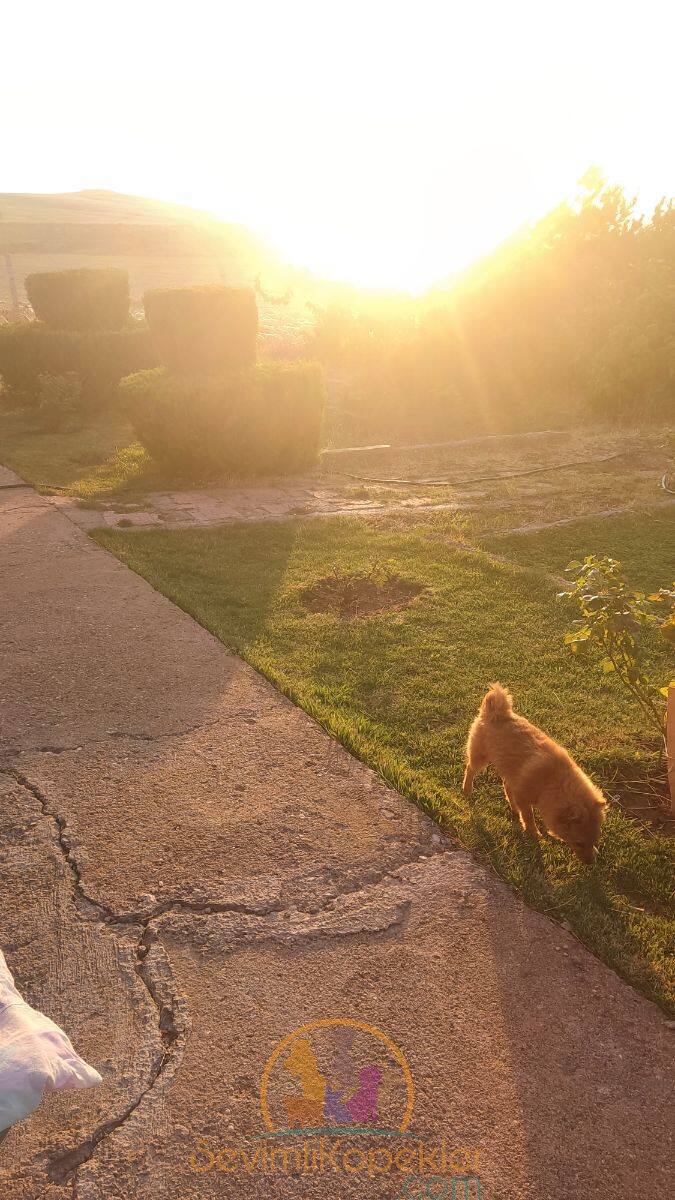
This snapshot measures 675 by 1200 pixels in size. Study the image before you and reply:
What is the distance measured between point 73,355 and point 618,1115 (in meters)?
Answer: 16.9

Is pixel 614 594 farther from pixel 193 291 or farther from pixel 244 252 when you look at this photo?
pixel 244 252

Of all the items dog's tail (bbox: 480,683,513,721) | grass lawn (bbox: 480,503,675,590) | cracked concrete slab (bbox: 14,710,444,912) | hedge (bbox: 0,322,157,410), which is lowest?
cracked concrete slab (bbox: 14,710,444,912)

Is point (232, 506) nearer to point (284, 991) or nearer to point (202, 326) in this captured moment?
point (202, 326)

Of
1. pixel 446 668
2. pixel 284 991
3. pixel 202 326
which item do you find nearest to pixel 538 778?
pixel 284 991

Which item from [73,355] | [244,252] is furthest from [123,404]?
[244,252]

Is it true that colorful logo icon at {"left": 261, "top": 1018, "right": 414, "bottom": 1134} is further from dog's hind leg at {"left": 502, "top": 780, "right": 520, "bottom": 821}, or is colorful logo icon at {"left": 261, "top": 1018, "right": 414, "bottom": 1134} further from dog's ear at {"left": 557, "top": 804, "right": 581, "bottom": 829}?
dog's hind leg at {"left": 502, "top": 780, "right": 520, "bottom": 821}

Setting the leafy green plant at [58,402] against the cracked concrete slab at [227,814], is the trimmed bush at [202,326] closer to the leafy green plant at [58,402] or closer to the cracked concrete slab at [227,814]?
the leafy green plant at [58,402]

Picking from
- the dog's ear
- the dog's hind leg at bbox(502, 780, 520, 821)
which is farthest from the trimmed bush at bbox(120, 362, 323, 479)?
the dog's ear

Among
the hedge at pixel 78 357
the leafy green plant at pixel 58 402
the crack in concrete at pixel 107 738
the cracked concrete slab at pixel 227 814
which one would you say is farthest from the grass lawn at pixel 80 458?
the cracked concrete slab at pixel 227 814

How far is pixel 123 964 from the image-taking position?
3.11 metres

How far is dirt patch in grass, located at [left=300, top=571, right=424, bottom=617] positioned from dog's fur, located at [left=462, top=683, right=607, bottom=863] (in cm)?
280

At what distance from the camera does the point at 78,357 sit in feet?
54.7

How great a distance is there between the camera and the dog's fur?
141 inches

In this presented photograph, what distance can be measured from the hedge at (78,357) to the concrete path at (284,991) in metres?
13.6
